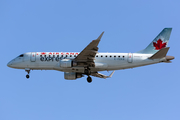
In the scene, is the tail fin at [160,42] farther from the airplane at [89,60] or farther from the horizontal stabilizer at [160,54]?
the horizontal stabilizer at [160,54]

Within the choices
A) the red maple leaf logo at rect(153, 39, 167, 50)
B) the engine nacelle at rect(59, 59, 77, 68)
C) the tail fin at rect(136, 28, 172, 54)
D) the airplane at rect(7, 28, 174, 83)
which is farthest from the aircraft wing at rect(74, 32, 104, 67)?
the red maple leaf logo at rect(153, 39, 167, 50)

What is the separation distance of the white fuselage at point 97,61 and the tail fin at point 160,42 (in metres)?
1.78

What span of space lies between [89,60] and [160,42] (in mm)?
12557

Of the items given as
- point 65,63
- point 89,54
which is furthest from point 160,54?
point 65,63

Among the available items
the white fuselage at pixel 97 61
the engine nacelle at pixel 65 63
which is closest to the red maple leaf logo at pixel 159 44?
the white fuselage at pixel 97 61

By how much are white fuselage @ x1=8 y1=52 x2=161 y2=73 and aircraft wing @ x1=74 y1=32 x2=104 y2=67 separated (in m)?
1.35

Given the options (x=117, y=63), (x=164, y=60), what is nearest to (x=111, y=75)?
(x=117, y=63)

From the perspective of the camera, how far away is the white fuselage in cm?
5400

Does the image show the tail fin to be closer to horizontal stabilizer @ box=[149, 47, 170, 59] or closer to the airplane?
the airplane

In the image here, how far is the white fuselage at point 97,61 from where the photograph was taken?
54.0 m

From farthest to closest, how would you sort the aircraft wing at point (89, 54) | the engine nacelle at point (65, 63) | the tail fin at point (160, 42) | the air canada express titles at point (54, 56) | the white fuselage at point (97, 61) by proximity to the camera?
the tail fin at point (160, 42), the air canada express titles at point (54, 56), the white fuselage at point (97, 61), the engine nacelle at point (65, 63), the aircraft wing at point (89, 54)

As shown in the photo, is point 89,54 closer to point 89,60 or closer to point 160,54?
point 89,60

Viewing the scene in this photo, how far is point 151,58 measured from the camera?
175 ft

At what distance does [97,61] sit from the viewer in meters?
54.5
